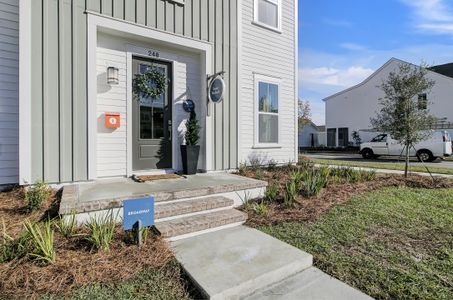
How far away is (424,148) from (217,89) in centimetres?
1385

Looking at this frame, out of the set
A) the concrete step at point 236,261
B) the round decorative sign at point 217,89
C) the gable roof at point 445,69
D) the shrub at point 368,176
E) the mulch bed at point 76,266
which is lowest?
the concrete step at point 236,261

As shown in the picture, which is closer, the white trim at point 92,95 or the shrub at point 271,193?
the white trim at point 92,95

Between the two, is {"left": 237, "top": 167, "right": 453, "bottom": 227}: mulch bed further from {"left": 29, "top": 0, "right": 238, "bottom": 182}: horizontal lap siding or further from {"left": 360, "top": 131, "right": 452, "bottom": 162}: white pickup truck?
{"left": 360, "top": 131, "right": 452, "bottom": 162}: white pickup truck

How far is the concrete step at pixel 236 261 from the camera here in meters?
2.22

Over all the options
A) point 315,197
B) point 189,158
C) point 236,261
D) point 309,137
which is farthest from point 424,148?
point 309,137

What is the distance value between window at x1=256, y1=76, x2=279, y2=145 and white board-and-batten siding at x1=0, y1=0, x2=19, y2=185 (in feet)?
16.4

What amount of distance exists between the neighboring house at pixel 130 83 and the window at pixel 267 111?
28 millimetres

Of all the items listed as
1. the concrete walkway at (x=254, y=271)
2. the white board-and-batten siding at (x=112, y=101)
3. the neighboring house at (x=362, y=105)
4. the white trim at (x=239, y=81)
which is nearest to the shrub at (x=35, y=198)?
the white board-and-batten siding at (x=112, y=101)

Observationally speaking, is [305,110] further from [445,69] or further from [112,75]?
[112,75]

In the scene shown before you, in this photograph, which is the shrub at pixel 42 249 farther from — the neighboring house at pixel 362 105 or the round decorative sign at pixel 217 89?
the neighboring house at pixel 362 105

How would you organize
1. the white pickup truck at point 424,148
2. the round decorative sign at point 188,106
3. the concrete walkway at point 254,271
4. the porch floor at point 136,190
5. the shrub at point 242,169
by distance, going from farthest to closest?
the white pickup truck at point 424,148 → the shrub at point 242,169 → the round decorative sign at point 188,106 → the porch floor at point 136,190 → the concrete walkway at point 254,271

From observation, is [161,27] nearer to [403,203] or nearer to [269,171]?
[269,171]

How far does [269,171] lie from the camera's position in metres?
6.68

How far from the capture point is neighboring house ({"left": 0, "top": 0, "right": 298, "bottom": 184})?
163 inches
